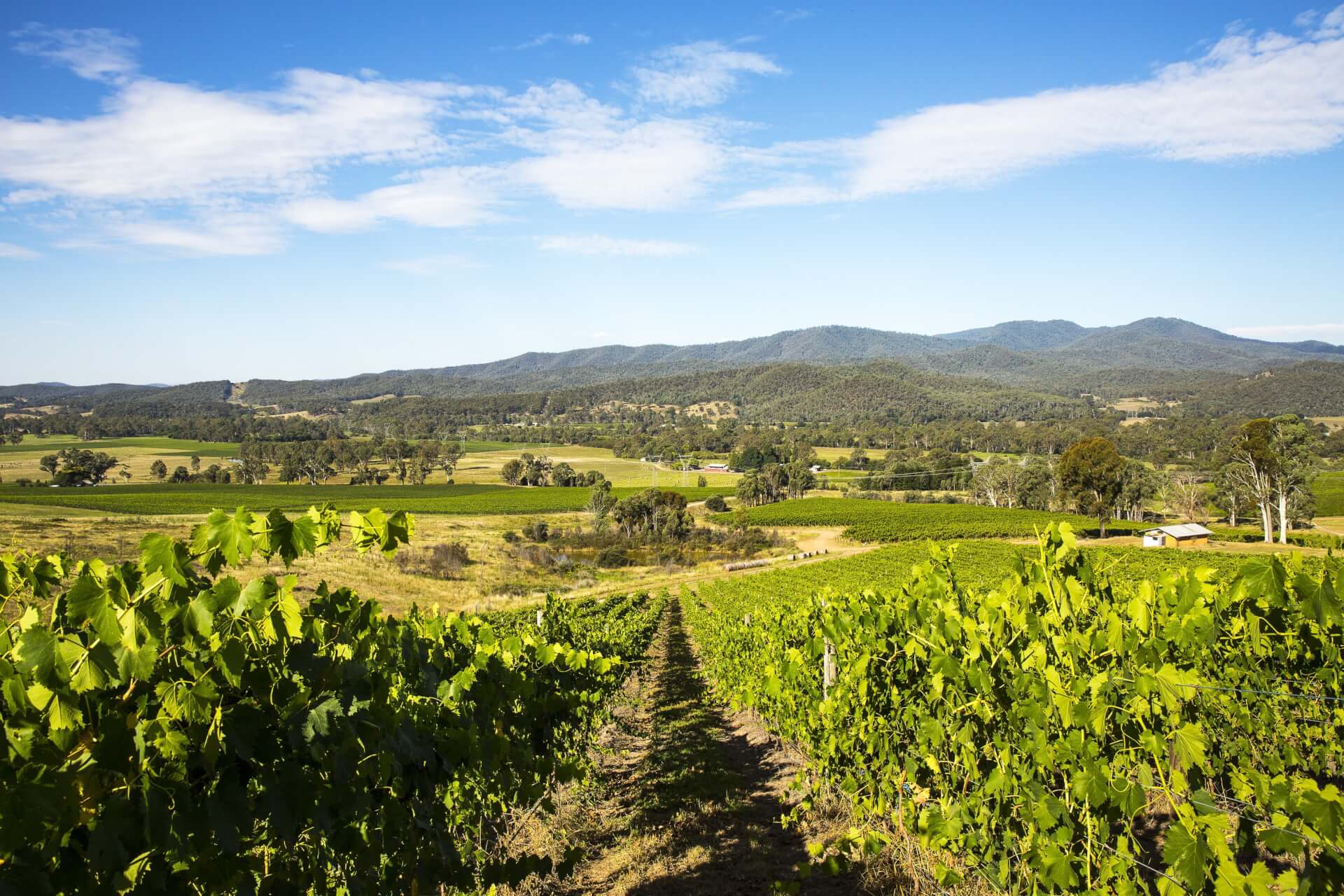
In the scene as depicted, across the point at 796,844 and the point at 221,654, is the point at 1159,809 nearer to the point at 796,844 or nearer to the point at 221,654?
the point at 796,844

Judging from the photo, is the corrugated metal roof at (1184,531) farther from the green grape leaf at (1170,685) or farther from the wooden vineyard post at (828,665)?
the green grape leaf at (1170,685)

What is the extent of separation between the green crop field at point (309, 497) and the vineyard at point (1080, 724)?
58890 millimetres

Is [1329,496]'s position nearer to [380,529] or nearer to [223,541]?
[380,529]

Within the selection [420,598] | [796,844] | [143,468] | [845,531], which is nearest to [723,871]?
[796,844]

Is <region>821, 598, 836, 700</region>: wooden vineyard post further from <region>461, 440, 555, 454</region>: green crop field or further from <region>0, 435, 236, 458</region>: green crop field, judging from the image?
<region>0, 435, 236, 458</region>: green crop field

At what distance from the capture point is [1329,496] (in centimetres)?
7606

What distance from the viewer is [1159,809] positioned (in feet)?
19.3

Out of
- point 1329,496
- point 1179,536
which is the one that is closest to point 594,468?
point 1179,536

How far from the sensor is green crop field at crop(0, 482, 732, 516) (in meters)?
61.6

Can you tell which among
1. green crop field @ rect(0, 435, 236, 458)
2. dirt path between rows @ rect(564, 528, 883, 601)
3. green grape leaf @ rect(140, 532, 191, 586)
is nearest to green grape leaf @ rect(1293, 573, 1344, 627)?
green grape leaf @ rect(140, 532, 191, 586)

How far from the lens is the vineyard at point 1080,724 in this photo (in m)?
2.72

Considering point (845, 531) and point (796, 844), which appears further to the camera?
point (845, 531)

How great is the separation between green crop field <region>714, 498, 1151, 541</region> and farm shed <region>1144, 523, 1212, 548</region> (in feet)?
21.0

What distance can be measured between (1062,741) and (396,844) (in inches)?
117
